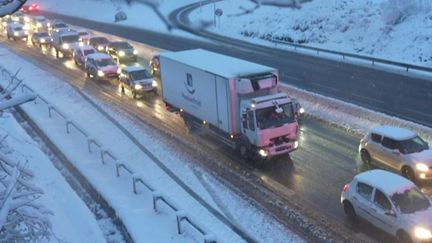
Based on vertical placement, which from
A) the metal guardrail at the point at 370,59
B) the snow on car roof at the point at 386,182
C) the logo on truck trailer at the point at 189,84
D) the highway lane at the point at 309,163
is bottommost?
the metal guardrail at the point at 370,59

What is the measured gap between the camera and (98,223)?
650 inches

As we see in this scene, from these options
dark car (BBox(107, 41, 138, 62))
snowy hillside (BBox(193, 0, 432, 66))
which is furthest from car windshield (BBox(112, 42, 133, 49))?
snowy hillside (BBox(193, 0, 432, 66))

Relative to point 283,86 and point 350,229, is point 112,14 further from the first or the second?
point 350,229

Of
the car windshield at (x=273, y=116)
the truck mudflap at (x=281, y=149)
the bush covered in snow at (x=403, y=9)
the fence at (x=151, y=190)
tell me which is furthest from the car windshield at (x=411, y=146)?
the bush covered in snow at (x=403, y=9)

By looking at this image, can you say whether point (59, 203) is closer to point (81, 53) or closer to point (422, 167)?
point (422, 167)

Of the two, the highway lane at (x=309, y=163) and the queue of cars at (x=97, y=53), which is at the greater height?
the queue of cars at (x=97, y=53)

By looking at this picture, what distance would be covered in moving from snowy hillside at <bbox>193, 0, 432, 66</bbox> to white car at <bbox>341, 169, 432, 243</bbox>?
83.6ft

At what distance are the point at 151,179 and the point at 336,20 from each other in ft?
117

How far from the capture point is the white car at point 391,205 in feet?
49.1

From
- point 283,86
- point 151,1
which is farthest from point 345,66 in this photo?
point 151,1

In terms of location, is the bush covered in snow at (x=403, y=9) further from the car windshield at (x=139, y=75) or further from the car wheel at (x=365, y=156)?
the car wheel at (x=365, y=156)

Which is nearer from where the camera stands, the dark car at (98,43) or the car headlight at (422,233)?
the car headlight at (422,233)

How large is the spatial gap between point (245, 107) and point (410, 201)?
794cm

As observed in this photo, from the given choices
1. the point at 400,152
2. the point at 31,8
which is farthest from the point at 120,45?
the point at 31,8
